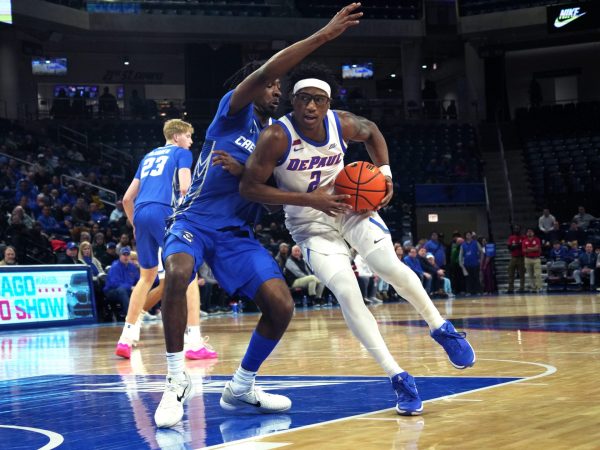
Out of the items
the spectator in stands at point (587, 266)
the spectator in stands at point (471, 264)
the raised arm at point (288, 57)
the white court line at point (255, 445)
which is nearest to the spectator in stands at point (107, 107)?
the spectator in stands at point (471, 264)

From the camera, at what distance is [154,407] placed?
4.85 meters

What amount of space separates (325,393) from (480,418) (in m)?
1.27

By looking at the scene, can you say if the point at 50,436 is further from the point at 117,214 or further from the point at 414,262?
the point at 414,262

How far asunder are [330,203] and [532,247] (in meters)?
17.7

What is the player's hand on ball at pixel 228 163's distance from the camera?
4.64 metres

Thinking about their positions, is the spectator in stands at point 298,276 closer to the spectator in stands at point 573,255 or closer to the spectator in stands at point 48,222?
the spectator in stands at point 48,222

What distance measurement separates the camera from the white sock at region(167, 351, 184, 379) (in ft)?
14.7

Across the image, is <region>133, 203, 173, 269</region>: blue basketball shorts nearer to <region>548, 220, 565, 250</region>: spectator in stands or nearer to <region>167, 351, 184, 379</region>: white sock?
<region>167, 351, 184, 379</region>: white sock

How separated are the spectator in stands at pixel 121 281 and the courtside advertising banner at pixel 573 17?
18132mm

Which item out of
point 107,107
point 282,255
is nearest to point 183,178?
point 282,255

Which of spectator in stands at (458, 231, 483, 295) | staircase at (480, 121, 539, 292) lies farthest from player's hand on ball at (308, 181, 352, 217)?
staircase at (480, 121, 539, 292)

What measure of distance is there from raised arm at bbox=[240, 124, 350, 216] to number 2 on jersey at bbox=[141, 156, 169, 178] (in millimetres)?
3384

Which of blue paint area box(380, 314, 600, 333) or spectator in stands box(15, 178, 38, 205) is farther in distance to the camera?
spectator in stands box(15, 178, 38, 205)

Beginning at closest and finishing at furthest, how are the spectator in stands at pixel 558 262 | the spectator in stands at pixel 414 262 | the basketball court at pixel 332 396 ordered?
the basketball court at pixel 332 396
the spectator in stands at pixel 414 262
the spectator in stands at pixel 558 262
